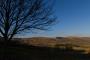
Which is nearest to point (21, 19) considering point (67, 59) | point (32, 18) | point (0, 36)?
point (32, 18)

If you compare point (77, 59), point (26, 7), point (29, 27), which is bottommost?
point (77, 59)

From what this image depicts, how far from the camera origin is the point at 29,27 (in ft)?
52.5

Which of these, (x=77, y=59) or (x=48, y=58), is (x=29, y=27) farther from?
(x=77, y=59)

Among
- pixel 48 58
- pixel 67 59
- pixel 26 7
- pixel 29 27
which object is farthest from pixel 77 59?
pixel 26 7

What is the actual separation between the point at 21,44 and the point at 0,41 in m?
2.80

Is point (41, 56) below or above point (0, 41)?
below

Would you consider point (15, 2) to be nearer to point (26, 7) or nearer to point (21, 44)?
point (26, 7)

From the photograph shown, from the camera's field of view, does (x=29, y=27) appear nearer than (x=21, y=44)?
Yes

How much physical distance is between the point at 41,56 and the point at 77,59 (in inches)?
124

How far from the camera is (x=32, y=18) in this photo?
15797 mm

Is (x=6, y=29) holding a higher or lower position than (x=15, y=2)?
lower

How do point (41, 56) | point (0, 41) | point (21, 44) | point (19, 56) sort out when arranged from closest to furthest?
point (19, 56) < point (41, 56) < point (0, 41) < point (21, 44)

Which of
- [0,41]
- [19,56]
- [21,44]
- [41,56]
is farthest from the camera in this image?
[21,44]

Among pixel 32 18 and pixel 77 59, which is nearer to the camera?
pixel 32 18
